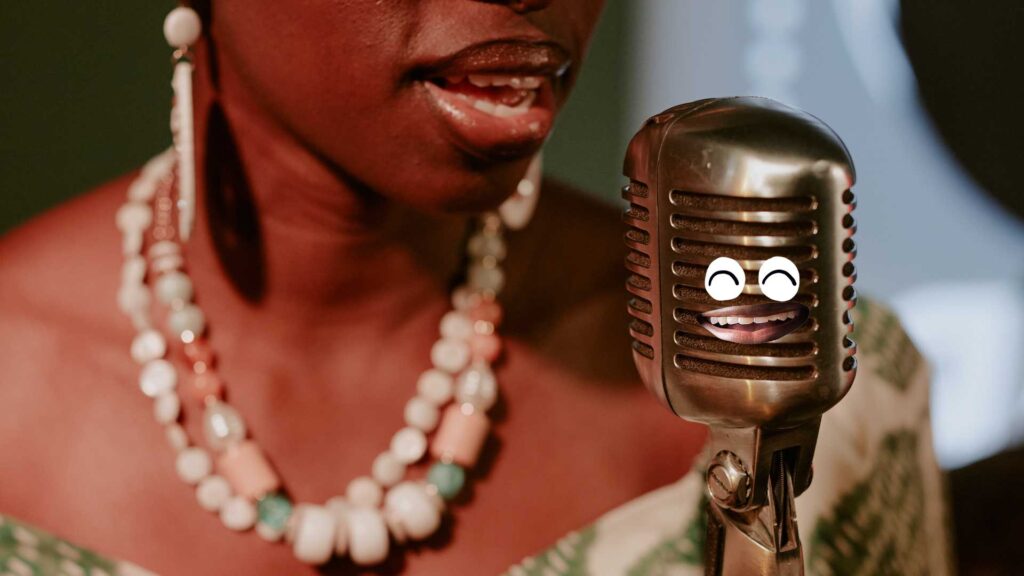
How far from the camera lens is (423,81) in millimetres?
773

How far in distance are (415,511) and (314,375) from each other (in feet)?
0.43

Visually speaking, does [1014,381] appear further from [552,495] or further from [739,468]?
[739,468]

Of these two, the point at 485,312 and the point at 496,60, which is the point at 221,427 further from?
the point at 496,60

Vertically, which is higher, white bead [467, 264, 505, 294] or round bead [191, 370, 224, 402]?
white bead [467, 264, 505, 294]

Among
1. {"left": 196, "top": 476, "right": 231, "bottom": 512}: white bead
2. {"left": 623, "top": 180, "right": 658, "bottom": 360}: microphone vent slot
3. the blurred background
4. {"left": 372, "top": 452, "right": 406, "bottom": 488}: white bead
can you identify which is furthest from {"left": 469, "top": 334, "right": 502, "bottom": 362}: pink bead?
the blurred background

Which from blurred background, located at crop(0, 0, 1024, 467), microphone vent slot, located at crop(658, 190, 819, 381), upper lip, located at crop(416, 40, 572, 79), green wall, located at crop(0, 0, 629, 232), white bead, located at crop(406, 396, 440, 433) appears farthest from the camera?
blurred background, located at crop(0, 0, 1024, 467)

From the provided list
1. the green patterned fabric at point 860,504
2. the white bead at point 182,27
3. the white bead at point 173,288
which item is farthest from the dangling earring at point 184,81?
the green patterned fabric at point 860,504

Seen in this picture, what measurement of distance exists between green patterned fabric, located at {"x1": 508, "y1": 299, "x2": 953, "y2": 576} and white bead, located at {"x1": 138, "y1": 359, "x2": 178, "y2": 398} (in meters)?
0.28

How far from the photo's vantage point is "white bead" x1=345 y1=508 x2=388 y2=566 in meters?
0.90

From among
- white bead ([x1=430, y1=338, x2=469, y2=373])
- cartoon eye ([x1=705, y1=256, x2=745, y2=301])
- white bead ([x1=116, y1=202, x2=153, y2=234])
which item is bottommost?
white bead ([x1=430, y1=338, x2=469, y2=373])

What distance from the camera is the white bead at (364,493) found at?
932 millimetres

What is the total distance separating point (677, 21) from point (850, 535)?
4.18 feet

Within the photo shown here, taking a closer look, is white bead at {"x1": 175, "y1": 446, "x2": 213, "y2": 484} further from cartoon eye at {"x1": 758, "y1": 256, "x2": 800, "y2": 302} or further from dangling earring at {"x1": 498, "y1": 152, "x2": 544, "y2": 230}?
cartoon eye at {"x1": 758, "y1": 256, "x2": 800, "y2": 302}

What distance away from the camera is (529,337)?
1017 millimetres
